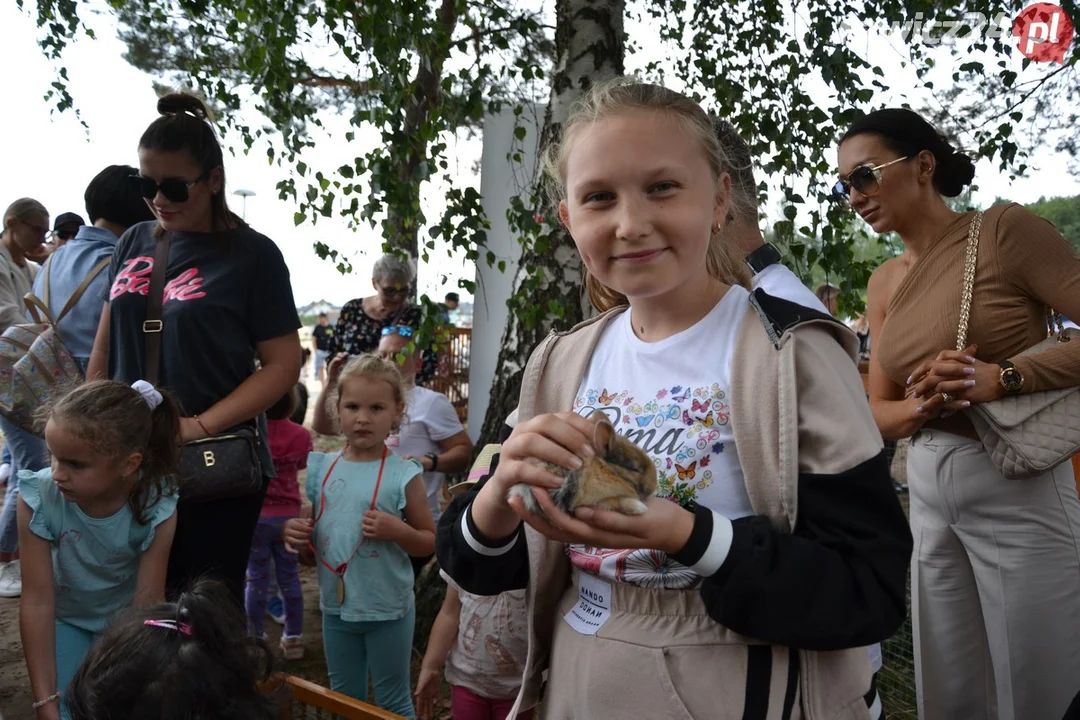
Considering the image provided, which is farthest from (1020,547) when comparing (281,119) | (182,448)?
(281,119)

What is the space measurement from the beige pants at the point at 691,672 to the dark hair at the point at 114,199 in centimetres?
337

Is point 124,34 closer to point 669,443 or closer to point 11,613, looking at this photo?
point 11,613

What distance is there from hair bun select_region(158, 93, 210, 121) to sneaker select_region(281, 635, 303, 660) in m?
2.64

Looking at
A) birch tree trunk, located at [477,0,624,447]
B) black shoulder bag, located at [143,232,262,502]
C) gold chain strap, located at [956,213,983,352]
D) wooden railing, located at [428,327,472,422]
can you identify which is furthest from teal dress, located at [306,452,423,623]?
wooden railing, located at [428,327,472,422]

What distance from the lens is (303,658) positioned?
13.9ft

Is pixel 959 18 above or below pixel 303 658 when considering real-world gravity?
above

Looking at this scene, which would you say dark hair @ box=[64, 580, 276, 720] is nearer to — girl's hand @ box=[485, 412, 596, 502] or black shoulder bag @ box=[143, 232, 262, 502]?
black shoulder bag @ box=[143, 232, 262, 502]

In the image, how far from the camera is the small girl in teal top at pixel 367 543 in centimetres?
314

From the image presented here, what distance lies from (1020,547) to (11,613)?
4.96 metres

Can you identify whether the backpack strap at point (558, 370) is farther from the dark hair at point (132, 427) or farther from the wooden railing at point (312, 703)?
the dark hair at point (132, 427)

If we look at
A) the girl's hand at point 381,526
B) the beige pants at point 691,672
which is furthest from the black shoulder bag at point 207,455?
the beige pants at point 691,672

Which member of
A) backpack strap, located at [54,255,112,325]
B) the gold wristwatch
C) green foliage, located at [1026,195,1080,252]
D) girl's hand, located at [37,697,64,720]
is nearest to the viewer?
girl's hand, located at [37,697,64,720]

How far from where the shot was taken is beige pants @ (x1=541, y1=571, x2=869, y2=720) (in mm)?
1146

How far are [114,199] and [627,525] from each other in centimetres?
357
